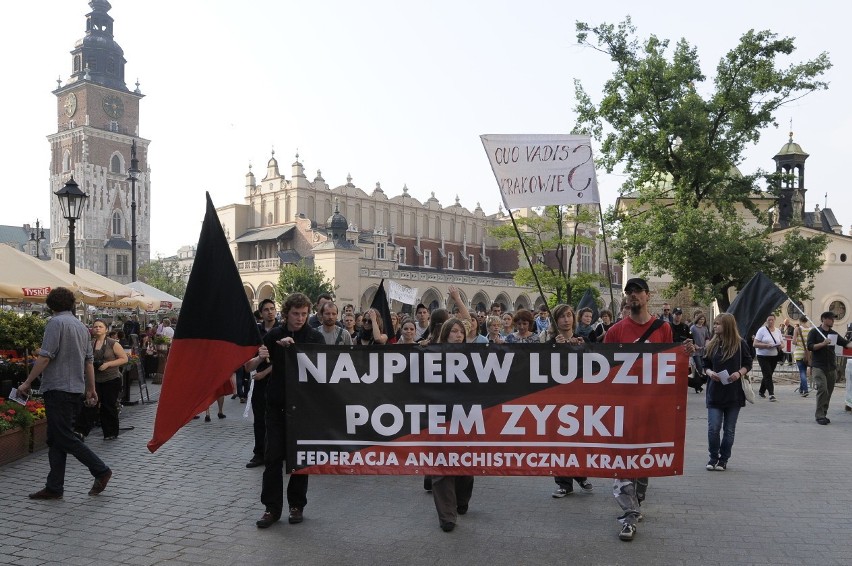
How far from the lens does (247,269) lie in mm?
78938

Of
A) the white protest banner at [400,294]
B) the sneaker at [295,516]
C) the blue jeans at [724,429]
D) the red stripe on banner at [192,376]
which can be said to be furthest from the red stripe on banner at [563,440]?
the white protest banner at [400,294]

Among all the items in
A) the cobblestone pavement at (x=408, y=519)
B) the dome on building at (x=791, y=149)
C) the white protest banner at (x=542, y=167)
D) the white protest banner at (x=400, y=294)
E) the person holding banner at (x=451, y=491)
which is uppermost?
the dome on building at (x=791, y=149)

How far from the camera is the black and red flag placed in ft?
20.3

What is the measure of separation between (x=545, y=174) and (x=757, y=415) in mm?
7583

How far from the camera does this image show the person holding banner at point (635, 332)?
247 inches

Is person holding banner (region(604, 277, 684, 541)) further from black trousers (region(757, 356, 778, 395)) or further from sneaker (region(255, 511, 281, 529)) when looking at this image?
black trousers (region(757, 356, 778, 395))

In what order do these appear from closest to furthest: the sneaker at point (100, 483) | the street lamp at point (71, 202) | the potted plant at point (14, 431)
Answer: the sneaker at point (100, 483) → the potted plant at point (14, 431) → the street lamp at point (71, 202)

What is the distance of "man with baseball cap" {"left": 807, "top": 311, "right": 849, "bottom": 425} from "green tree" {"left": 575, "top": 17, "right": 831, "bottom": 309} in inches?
501

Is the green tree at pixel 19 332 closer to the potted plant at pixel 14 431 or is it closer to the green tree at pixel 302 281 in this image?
the potted plant at pixel 14 431

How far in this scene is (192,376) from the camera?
625 centimetres

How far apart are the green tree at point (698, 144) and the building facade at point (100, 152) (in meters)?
88.7

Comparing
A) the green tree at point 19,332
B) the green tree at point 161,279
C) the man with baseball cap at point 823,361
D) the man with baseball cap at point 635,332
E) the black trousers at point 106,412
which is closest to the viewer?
the man with baseball cap at point 635,332

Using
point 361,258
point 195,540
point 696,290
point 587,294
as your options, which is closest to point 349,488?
point 195,540

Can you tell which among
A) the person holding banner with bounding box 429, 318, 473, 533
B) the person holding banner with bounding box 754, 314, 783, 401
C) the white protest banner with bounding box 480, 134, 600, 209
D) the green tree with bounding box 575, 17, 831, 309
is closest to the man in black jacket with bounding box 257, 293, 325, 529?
the person holding banner with bounding box 429, 318, 473, 533
